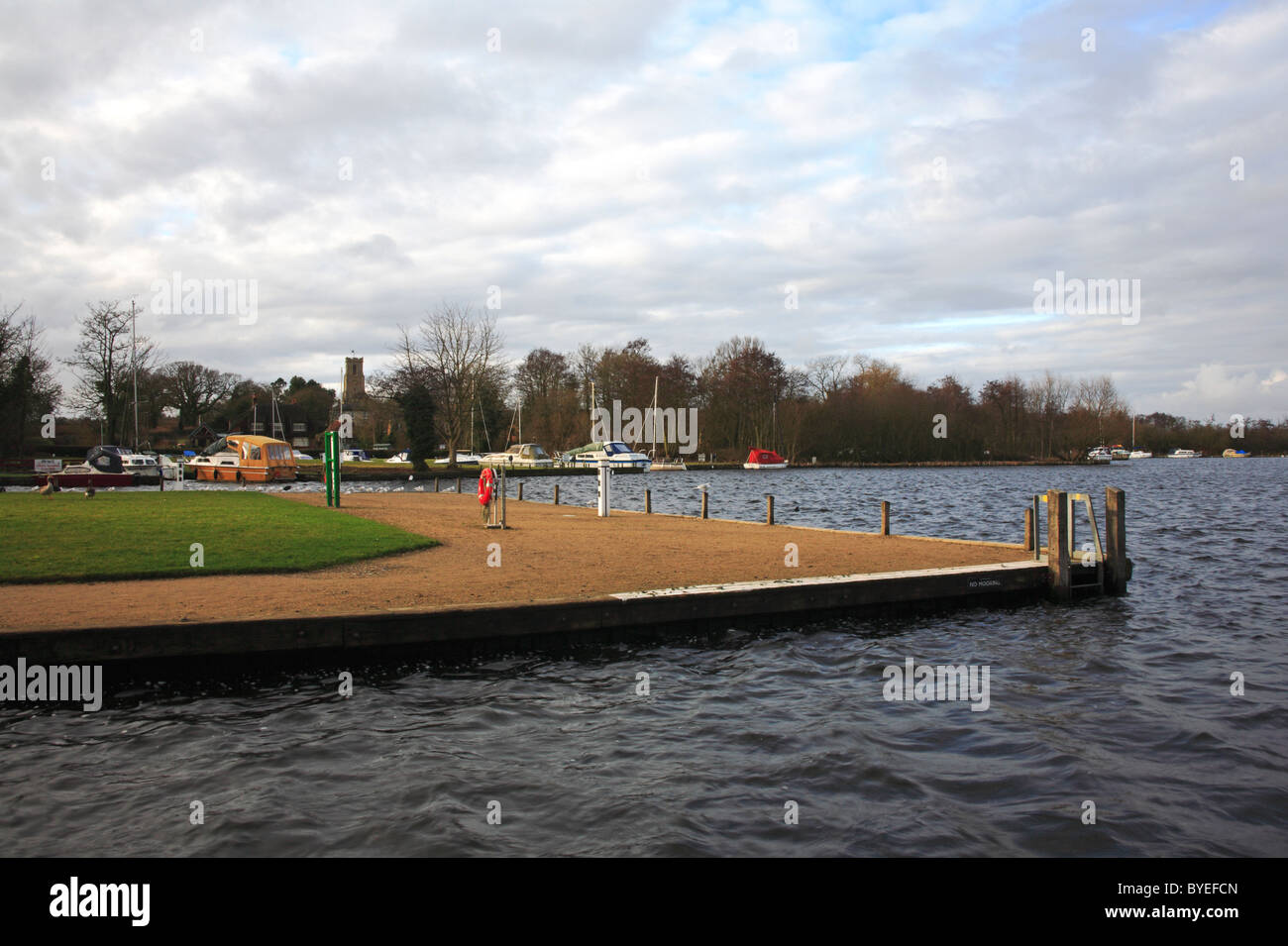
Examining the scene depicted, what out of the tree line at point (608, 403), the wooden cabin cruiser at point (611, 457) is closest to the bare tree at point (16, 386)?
the tree line at point (608, 403)

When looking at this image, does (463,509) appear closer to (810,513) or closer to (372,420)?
(810,513)

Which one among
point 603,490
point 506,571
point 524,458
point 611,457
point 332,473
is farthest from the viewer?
point 524,458

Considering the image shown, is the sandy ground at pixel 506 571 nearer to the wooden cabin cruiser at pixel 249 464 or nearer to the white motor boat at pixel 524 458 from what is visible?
the wooden cabin cruiser at pixel 249 464

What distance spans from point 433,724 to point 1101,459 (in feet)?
428

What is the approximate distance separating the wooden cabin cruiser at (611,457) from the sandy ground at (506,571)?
50.6m

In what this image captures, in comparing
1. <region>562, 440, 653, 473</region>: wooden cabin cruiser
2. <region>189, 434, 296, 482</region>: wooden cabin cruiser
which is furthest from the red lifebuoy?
<region>562, 440, 653, 473</region>: wooden cabin cruiser

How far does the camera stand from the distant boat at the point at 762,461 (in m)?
89.4

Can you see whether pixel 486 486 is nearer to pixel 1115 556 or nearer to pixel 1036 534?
pixel 1036 534

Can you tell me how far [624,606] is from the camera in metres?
11.9

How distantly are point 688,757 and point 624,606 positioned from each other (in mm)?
4083

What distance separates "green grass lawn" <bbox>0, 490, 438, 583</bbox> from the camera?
1318cm

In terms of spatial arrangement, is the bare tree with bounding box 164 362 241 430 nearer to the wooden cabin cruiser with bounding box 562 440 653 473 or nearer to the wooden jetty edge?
the wooden cabin cruiser with bounding box 562 440 653 473

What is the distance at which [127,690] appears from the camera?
9.31 metres

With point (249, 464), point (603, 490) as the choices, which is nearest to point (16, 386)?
point (249, 464)
